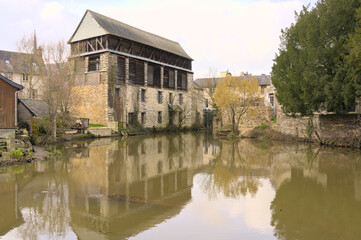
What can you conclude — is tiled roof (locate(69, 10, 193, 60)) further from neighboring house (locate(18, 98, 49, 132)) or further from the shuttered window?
neighboring house (locate(18, 98, 49, 132))

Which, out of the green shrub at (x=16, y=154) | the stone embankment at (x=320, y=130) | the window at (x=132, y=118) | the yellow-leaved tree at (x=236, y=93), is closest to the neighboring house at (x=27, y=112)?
the green shrub at (x=16, y=154)

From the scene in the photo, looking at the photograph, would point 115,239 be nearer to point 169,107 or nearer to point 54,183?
point 54,183

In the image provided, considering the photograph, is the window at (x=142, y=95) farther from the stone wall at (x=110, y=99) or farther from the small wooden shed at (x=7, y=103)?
the small wooden shed at (x=7, y=103)

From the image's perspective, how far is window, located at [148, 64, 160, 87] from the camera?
1255 inches

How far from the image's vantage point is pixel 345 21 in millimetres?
16156

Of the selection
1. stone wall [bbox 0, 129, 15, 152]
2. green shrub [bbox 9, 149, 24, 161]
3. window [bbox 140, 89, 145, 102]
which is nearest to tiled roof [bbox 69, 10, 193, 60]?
window [bbox 140, 89, 145, 102]

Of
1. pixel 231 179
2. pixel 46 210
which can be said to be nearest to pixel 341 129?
pixel 231 179

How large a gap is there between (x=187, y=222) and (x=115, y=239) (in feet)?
5.08

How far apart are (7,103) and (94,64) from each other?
1496 centimetres

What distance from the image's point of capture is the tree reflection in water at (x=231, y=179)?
834 cm

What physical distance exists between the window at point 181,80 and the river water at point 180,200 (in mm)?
25093

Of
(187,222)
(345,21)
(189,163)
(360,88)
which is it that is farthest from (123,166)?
(345,21)

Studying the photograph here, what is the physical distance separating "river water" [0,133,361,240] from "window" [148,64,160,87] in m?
20.0

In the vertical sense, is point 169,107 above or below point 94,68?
below
